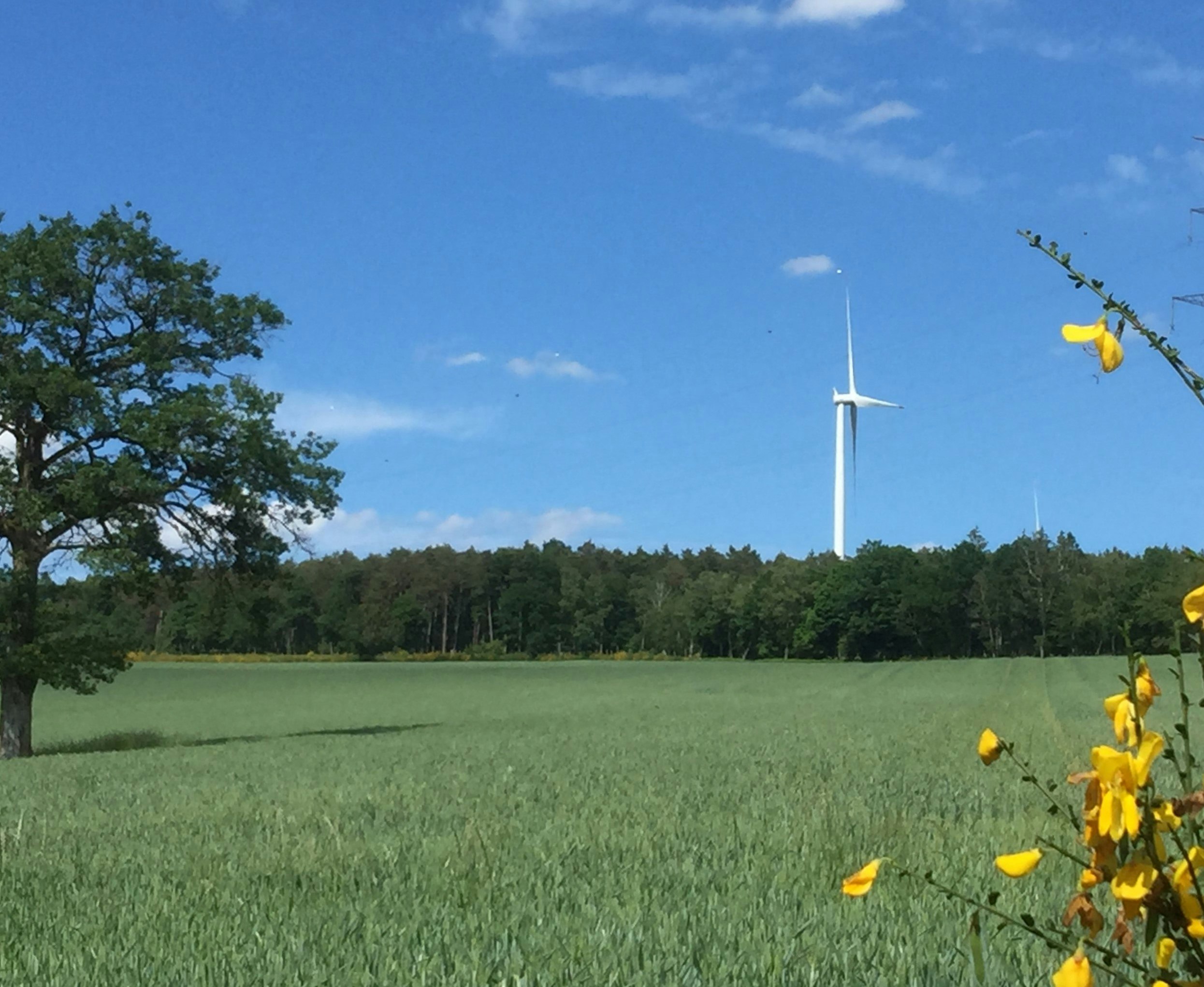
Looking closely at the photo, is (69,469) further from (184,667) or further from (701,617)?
(701,617)

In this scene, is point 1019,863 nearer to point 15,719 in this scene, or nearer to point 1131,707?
point 1131,707

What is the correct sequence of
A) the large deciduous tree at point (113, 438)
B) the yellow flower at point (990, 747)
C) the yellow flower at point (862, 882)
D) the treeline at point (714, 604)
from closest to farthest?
the yellow flower at point (862, 882), the yellow flower at point (990, 747), the large deciduous tree at point (113, 438), the treeline at point (714, 604)

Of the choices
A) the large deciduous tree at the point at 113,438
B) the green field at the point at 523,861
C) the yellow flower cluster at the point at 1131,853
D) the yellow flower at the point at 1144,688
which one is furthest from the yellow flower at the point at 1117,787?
the large deciduous tree at the point at 113,438

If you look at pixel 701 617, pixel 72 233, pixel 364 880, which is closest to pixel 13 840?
pixel 364 880

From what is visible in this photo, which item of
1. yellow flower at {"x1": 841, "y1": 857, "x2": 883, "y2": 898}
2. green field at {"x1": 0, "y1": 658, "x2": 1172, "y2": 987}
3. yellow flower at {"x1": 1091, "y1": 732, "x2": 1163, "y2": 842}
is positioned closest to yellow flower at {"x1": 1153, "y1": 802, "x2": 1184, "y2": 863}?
yellow flower at {"x1": 1091, "y1": 732, "x2": 1163, "y2": 842}

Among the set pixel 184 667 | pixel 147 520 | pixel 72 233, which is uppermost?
pixel 72 233

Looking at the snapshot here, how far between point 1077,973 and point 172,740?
106 ft

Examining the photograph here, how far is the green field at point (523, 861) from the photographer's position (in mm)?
4445

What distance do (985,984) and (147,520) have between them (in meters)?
24.2

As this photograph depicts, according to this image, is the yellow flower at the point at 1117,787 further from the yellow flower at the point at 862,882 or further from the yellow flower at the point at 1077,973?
the yellow flower at the point at 862,882

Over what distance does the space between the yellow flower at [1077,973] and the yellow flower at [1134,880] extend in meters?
0.09

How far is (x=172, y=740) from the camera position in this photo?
31484mm

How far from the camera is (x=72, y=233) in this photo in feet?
84.7

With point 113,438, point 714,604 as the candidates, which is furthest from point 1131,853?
point 714,604
